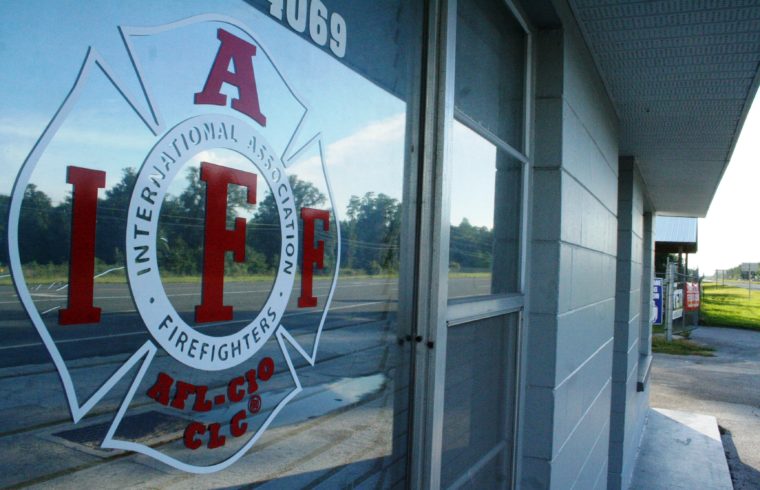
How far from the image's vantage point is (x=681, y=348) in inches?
640

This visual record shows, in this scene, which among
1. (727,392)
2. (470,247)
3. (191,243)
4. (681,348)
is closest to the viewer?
(191,243)

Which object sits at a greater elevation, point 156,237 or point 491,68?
point 491,68

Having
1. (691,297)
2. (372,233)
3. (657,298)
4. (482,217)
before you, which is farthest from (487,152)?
(691,297)

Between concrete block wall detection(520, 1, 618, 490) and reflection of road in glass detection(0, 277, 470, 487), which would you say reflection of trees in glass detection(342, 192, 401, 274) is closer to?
reflection of road in glass detection(0, 277, 470, 487)

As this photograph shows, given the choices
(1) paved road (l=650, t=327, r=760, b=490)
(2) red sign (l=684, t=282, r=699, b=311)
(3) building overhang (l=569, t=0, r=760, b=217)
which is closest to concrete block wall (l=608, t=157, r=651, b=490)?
(3) building overhang (l=569, t=0, r=760, b=217)

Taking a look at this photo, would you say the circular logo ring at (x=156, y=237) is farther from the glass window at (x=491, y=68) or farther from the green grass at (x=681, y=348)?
the green grass at (x=681, y=348)

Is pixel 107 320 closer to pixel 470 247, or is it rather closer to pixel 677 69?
pixel 470 247

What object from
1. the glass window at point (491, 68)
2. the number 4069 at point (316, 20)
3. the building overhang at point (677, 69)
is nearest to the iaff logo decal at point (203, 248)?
the number 4069 at point (316, 20)

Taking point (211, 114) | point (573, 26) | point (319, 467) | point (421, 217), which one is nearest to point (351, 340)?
point (319, 467)

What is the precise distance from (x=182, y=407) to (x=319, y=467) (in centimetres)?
44

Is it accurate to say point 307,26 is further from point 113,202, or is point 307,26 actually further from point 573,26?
point 573,26

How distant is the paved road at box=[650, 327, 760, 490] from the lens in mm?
7586

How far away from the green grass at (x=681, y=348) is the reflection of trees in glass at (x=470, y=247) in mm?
15395

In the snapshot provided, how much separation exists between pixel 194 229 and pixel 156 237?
0.07m
